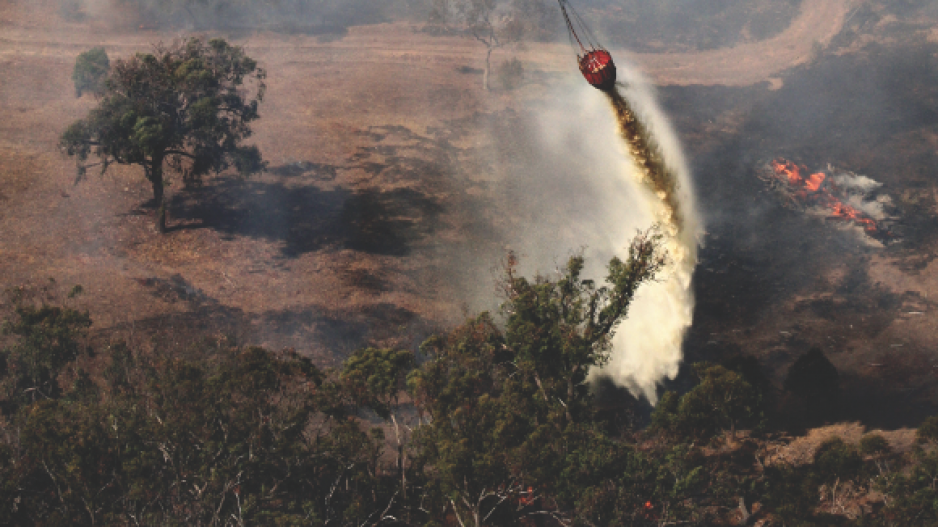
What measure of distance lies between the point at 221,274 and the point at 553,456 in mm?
28567

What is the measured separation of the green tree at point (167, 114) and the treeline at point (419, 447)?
51.6 feet

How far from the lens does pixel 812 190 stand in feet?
194

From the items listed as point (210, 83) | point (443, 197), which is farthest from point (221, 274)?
point (443, 197)

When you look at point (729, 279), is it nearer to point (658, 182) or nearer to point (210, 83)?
point (658, 182)

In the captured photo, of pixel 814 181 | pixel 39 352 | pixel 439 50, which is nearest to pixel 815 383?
pixel 814 181

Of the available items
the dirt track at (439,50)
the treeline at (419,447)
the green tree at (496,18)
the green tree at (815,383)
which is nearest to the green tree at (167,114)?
the treeline at (419,447)

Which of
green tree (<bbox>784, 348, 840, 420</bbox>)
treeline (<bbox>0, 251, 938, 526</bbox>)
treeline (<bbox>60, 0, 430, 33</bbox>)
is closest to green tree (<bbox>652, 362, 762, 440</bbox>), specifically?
treeline (<bbox>0, 251, 938, 526</bbox>)

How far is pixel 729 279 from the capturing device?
4981 centimetres

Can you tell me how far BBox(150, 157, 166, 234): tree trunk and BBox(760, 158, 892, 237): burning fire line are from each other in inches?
1784

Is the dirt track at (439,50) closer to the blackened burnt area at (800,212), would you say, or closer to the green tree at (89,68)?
the blackened burnt area at (800,212)

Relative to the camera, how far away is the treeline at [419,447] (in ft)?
83.4

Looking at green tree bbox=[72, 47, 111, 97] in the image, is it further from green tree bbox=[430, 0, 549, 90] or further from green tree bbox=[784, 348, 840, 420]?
green tree bbox=[784, 348, 840, 420]

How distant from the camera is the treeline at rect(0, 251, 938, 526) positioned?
1001 inches

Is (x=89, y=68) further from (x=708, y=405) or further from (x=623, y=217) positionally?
(x=708, y=405)
